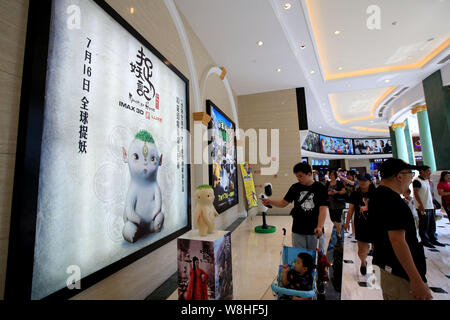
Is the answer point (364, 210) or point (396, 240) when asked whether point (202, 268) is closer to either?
point (396, 240)

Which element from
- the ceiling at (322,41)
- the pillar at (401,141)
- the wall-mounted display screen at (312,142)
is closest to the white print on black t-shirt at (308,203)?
the ceiling at (322,41)

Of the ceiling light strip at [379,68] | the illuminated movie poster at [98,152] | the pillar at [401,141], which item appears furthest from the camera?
the pillar at [401,141]

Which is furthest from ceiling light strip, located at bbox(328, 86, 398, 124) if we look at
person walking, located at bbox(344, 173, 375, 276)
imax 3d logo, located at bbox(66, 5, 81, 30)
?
imax 3d logo, located at bbox(66, 5, 81, 30)

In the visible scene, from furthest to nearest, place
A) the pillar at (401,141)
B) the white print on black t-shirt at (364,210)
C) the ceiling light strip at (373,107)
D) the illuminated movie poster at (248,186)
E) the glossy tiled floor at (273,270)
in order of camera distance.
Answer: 1. the pillar at (401,141)
2. the ceiling light strip at (373,107)
3. the illuminated movie poster at (248,186)
4. the white print on black t-shirt at (364,210)
5. the glossy tiled floor at (273,270)

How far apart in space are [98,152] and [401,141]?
39.4ft

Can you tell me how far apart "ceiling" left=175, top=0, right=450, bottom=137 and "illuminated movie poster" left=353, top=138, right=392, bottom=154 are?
439 inches

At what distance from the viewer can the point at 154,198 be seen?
7.23 feet

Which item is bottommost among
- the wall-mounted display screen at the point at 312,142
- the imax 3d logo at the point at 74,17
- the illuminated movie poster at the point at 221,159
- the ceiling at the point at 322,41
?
the illuminated movie poster at the point at 221,159

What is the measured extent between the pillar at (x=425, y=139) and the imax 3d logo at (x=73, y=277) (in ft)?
31.3

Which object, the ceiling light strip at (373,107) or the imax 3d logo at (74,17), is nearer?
the imax 3d logo at (74,17)

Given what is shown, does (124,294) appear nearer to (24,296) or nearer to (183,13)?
(24,296)

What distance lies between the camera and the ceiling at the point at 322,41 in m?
3.65

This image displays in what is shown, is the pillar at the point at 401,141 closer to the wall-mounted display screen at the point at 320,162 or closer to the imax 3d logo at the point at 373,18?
the imax 3d logo at the point at 373,18
